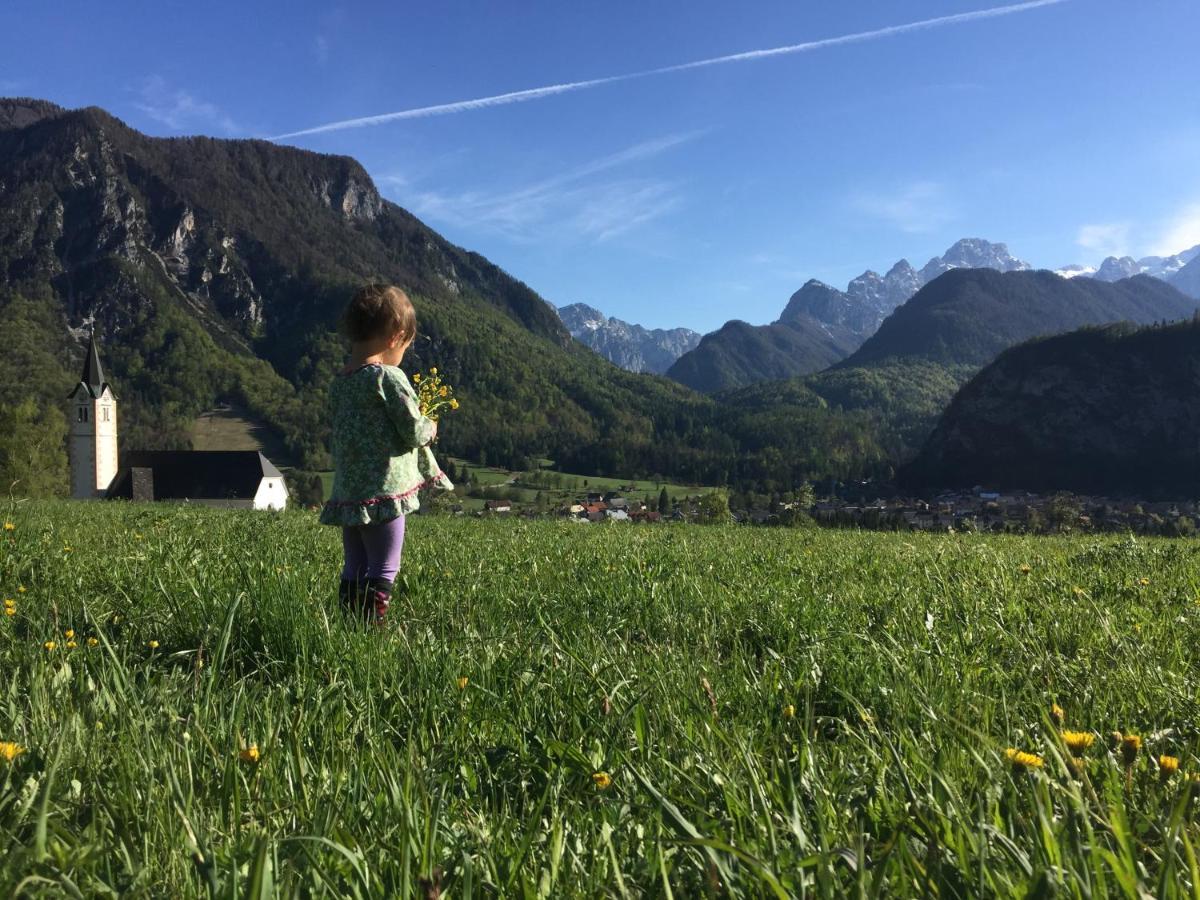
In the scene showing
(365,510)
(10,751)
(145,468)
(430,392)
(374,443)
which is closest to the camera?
(10,751)

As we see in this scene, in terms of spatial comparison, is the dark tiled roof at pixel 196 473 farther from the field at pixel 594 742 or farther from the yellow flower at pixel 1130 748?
the yellow flower at pixel 1130 748

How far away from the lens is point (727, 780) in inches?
68.7

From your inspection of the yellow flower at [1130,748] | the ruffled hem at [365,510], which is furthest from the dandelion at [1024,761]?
the ruffled hem at [365,510]

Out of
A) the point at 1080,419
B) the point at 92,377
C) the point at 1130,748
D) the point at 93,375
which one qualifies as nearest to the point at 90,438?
the point at 92,377

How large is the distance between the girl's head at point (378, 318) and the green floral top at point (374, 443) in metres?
0.20

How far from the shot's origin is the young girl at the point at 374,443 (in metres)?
4.66

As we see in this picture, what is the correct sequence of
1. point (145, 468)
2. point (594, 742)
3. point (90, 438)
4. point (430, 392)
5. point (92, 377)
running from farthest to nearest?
point (92, 377) < point (90, 438) < point (145, 468) < point (430, 392) < point (594, 742)

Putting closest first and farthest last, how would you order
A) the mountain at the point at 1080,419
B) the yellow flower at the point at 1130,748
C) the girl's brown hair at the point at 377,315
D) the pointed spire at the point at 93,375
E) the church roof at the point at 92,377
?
the yellow flower at the point at 1130,748 → the girl's brown hair at the point at 377,315 → the church roof at the point at 92,377 → the pointed spire at the point at 93,375 → the mountain at the point at 1080,419

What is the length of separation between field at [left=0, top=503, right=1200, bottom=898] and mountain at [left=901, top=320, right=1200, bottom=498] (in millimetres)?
176533

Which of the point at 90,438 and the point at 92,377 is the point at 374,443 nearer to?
the point at 90,438

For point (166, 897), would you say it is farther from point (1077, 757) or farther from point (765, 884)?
point (1077, 757)

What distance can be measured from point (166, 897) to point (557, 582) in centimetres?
429

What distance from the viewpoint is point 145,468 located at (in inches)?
2987

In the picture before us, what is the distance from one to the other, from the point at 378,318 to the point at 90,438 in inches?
3619
